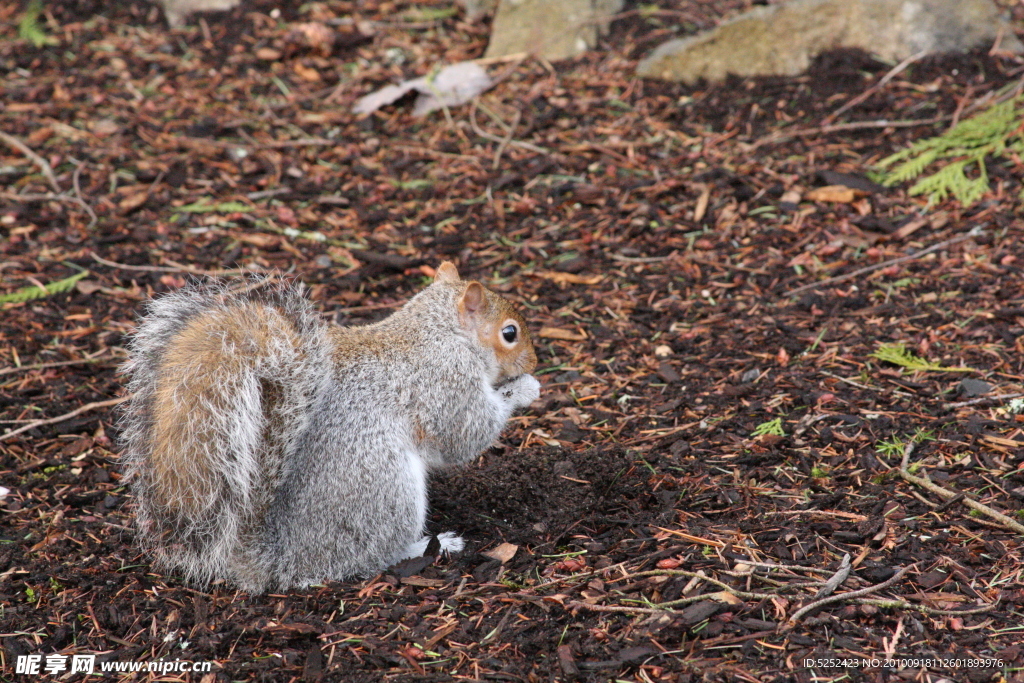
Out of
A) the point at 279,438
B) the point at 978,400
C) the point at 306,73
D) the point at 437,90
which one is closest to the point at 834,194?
the point at 978,400

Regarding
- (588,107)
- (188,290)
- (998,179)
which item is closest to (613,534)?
(188,290)

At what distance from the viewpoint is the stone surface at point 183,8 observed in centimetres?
637

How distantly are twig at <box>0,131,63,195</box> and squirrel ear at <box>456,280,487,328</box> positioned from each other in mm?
2919

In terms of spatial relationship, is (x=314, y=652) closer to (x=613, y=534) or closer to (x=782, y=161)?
(x=613, y=534)

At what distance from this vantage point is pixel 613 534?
274 centimetres

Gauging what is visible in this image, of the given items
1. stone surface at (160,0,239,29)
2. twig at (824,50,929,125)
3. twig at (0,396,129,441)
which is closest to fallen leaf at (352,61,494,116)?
stone surface at (160,0,239,29)

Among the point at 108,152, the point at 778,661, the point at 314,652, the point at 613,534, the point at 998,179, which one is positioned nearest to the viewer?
the point at 778,661

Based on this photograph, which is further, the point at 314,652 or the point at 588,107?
the point at 588,107

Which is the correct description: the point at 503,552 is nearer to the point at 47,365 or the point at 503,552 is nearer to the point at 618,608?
the point at 618,608

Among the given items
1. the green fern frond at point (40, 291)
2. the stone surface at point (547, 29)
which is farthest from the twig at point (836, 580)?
the stone surface at point (547, 29)

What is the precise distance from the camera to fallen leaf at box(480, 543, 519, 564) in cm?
270

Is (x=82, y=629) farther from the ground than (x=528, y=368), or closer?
closer

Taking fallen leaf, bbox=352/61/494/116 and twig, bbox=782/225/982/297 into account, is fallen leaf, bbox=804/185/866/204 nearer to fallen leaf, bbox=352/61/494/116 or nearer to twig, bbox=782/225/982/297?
twig, bbox=782/225/982/297

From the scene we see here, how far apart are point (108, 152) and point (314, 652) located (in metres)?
3.74
